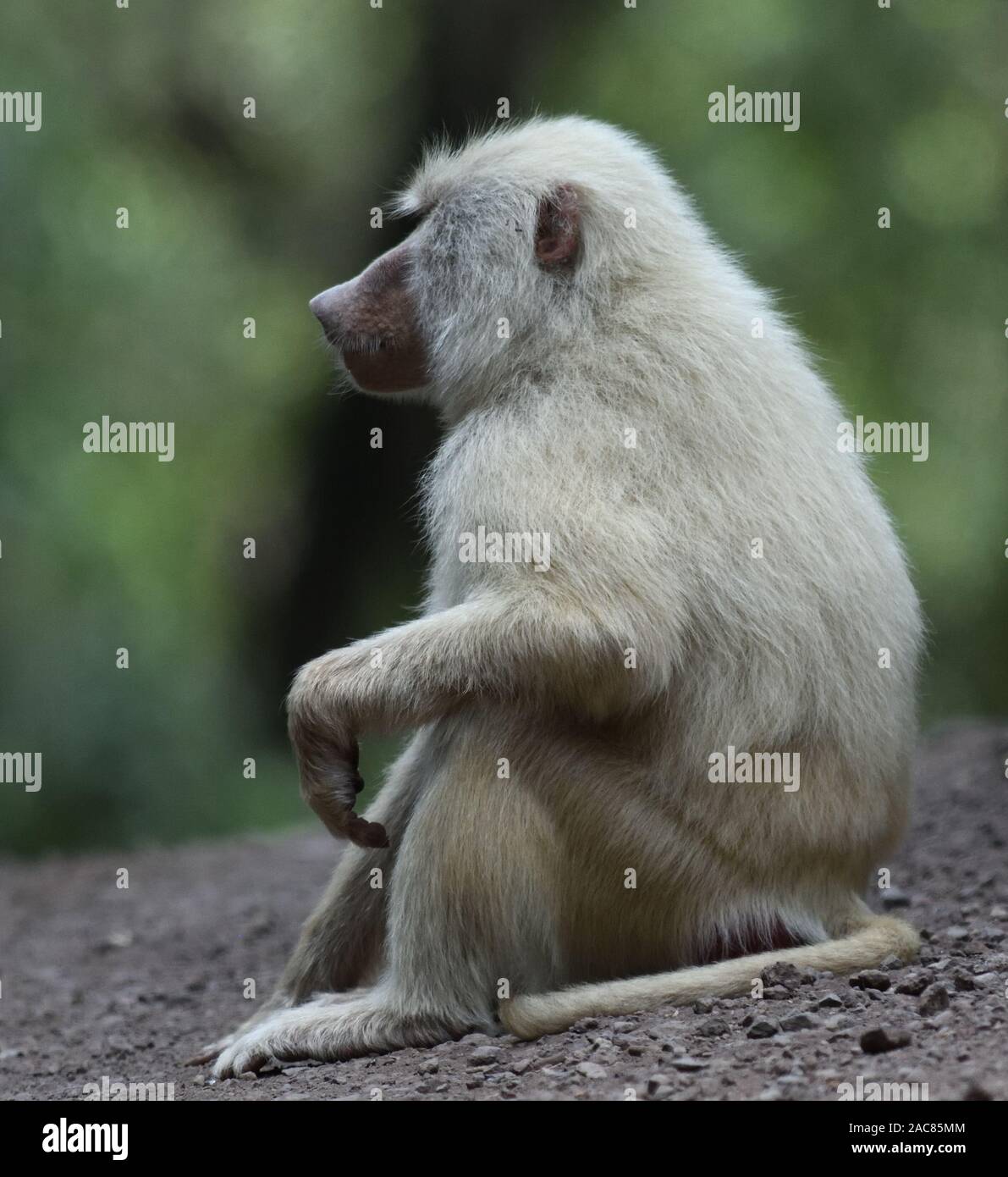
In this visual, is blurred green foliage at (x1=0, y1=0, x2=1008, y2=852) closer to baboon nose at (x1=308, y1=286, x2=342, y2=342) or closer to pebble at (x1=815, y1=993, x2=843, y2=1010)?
baboon nose at (x1=308, y1=286, x2=342, y2=342)

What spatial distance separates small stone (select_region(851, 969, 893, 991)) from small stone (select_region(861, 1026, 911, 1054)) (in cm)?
57

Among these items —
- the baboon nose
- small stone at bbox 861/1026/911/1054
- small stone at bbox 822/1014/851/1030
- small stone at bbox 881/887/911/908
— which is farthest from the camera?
small stone at bbox 881/887/911/908

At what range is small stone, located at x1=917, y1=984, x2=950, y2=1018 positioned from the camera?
4055 mm

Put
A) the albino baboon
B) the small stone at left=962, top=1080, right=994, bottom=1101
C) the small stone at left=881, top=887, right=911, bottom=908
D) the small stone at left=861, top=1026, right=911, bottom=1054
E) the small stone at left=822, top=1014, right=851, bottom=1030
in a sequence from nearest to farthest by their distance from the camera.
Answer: the small stone at left=962, top=1080, right=994, bottom=1101 < the small stone at left=861, top=1026, right=911, bottom=1054 < the small stone at left=822, top=1014, right=851, bottom=1030 < the albino baboon < the small stone at left=881, top=887, right=911, bottom=908

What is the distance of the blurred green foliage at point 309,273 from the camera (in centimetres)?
1292

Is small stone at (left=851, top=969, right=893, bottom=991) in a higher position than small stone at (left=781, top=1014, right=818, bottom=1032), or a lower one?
higher

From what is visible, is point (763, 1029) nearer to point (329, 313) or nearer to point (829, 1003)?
point (829, 1003)

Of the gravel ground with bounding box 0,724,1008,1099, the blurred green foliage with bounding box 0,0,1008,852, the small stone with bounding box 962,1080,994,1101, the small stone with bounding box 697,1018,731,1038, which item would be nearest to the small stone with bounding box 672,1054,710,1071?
the gravel ground with bounding box 0,724,1008,1099

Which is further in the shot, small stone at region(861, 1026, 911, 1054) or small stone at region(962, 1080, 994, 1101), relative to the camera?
small stone at region(861, 1026, 911, 1054)

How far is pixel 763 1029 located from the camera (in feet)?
13.1

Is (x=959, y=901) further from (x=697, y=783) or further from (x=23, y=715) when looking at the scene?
(x=23, y=715)

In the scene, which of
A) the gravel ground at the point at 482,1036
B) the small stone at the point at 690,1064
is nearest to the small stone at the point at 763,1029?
the gravel ground at the point at 482,1036

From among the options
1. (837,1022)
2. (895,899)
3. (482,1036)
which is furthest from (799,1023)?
(895,899)
